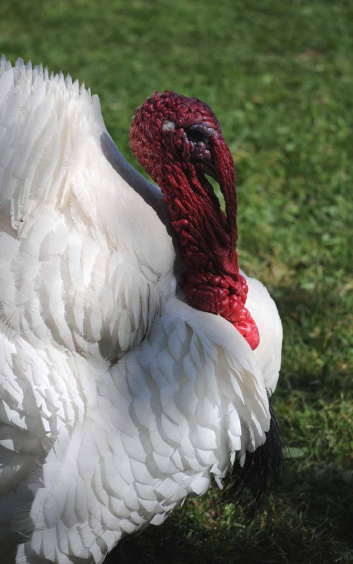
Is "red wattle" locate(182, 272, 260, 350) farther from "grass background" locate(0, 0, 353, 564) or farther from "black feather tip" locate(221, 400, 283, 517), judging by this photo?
"grass background" locate(0, 0, 353, 564)

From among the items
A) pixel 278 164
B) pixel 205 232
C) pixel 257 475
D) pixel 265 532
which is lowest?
pixel 265 532

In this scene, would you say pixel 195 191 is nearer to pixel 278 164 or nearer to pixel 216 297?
pixel 216 297

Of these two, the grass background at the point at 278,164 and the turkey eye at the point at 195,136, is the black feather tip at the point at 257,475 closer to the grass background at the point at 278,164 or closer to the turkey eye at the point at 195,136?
the grass background at the point at 278,164

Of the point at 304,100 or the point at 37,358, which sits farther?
the point at 304,100

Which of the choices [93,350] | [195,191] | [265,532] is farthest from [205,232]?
[265,532]

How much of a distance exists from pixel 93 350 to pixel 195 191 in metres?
0.55

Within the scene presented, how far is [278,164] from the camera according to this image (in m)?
4.44

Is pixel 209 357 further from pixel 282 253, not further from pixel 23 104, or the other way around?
pixel 282 253

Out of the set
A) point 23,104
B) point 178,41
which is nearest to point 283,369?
point 23,104

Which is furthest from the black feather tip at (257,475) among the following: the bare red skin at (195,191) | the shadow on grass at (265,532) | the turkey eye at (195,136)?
the turkey eye at (195,136)

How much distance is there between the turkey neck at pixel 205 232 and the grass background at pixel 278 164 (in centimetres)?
80

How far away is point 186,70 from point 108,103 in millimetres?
922

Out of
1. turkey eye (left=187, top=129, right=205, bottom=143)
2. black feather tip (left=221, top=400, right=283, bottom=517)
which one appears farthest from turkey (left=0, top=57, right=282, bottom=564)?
black feather tip (left=221, top=400, right=283, bottom=517)

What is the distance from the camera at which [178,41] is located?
20.5 ft
